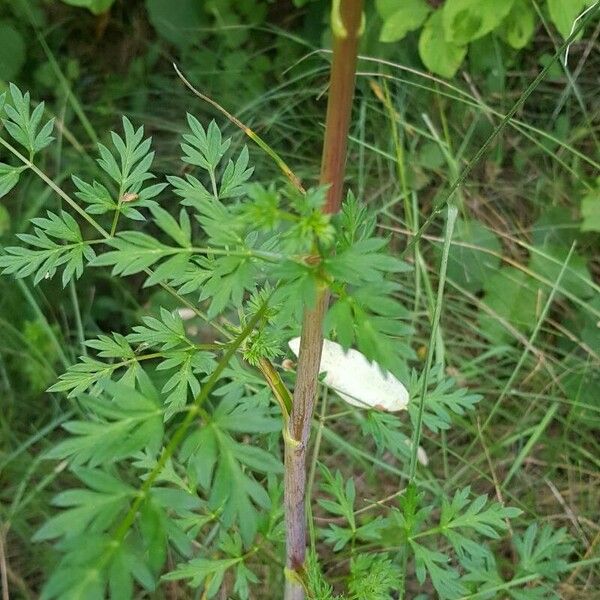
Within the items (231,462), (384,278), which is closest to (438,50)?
(384,278)

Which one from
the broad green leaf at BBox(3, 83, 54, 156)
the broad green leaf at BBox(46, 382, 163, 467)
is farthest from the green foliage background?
the broad green leaf at BBox(46, 382, 163, 467)

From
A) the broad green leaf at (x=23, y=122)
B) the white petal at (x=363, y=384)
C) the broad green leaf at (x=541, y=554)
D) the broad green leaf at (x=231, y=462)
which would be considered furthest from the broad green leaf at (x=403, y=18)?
the broad green leaf at (x=231, y=462)

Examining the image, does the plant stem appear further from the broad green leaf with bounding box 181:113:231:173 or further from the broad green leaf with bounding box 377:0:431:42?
the broad green leaf with bounding box 377:0:431:42

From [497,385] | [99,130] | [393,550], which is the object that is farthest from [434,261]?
[99,130]

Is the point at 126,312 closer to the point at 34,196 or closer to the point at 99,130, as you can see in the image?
the point at 34,196

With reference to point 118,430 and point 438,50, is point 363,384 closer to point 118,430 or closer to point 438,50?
point 118,430

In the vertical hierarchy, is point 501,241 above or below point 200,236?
below
